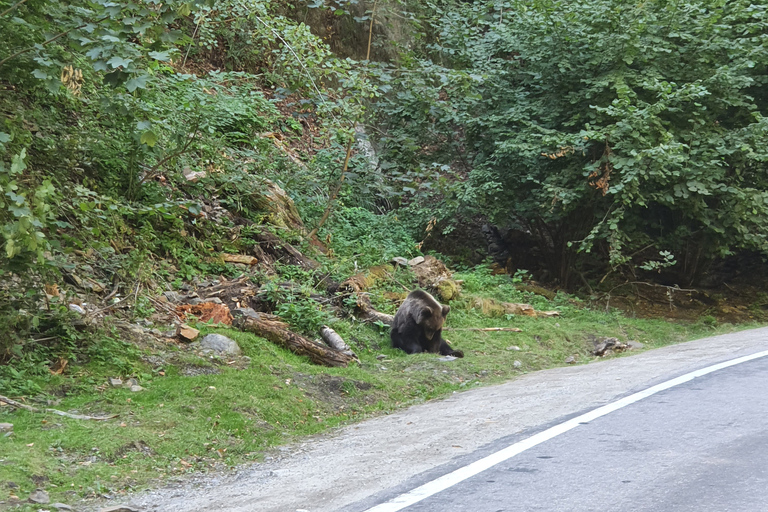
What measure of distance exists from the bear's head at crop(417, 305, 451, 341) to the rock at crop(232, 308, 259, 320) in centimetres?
233

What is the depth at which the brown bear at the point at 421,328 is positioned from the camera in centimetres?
995

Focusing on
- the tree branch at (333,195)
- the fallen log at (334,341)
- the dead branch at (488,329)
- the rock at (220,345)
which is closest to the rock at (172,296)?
the rock at (220,345)

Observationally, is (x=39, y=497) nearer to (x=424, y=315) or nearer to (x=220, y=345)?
(x=220, y=345)

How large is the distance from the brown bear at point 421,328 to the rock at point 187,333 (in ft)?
10.4

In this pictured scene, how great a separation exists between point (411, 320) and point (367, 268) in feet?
8.83

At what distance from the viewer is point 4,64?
6.70 m

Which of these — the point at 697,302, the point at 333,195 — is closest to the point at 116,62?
the point at 333,195

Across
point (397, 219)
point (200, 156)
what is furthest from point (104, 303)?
point (397, 219)

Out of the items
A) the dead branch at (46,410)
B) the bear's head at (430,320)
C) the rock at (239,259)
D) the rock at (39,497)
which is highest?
the rock at (239,259)

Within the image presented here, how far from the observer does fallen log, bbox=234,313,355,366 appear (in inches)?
349

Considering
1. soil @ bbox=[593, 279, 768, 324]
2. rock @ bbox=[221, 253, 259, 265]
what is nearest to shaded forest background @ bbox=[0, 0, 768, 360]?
rock @ bbox=[221, 253, 259, 265]

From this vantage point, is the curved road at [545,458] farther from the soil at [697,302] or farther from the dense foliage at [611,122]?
the soil at [697,302]

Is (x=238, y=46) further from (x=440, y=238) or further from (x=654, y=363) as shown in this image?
(x=654, y=363)

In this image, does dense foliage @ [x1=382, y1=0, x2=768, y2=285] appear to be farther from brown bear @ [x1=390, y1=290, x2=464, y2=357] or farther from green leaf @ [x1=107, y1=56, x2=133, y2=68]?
green leaf @ [x1=107, y1=56, x2=133, y2=68]
